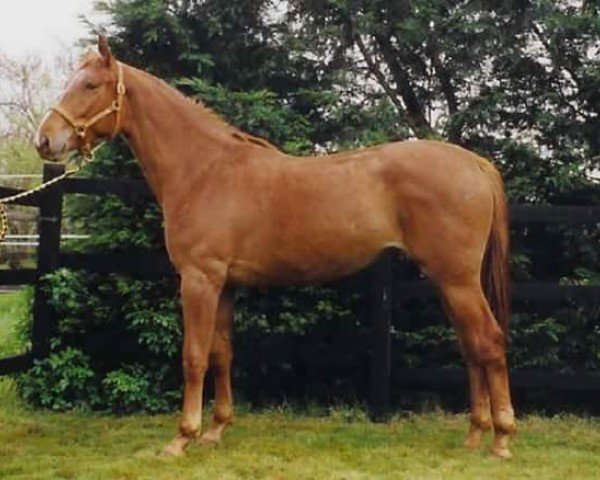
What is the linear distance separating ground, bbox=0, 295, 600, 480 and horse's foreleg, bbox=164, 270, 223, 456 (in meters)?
0.17

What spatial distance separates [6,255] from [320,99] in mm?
4242

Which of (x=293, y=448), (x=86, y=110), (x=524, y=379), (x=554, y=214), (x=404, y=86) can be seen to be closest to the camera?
(x=86, y=110)

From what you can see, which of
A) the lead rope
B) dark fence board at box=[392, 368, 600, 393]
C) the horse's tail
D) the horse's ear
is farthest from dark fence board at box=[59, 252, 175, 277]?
the horse's tail

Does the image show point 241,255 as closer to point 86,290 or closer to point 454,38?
point 86,290

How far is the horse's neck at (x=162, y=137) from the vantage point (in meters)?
4.55

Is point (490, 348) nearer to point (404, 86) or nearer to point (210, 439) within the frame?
point (210, 439)

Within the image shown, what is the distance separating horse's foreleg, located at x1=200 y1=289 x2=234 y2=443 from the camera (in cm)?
467

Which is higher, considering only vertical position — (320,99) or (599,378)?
(320,99)

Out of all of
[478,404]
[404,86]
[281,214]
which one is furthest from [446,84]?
[478,404]

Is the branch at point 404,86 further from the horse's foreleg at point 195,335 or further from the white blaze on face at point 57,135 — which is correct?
the white blaze on face at point 57,135

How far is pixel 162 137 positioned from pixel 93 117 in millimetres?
396

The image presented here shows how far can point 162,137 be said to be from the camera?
4598 mm

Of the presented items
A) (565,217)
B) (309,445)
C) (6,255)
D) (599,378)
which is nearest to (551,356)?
(599,378)

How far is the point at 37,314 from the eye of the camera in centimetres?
545
